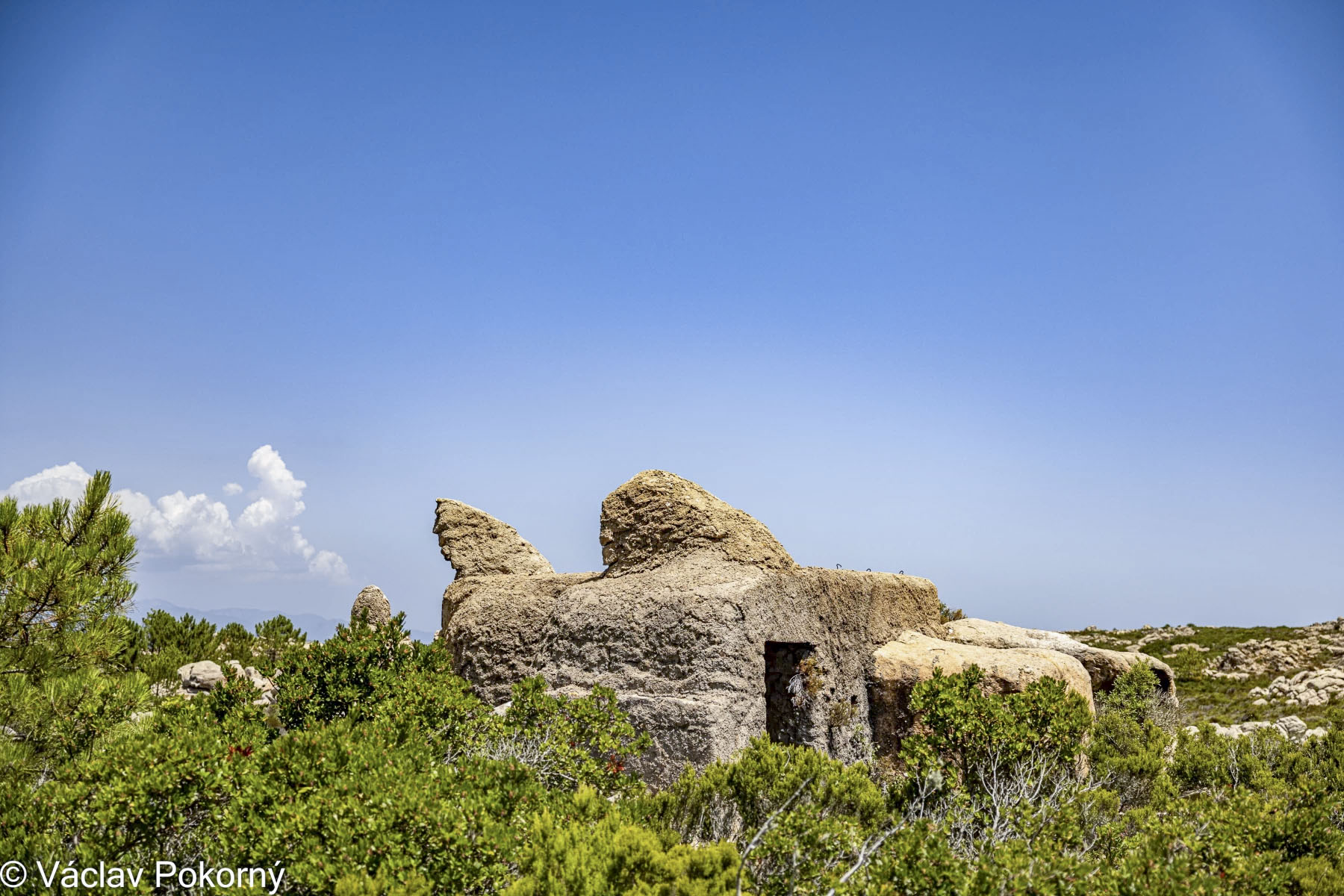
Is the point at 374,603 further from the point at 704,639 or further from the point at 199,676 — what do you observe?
the point at 704,639

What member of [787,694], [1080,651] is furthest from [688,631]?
[1080,651]

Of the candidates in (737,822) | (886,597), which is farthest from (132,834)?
(886,597)

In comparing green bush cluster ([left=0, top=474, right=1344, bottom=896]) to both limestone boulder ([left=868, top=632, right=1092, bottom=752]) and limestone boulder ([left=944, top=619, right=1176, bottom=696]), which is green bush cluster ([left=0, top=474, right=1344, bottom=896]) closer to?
limestone boulder ([left=868, top=632, right=1092, bottom=752])

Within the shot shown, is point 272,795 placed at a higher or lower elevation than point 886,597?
lower

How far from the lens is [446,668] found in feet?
27.5

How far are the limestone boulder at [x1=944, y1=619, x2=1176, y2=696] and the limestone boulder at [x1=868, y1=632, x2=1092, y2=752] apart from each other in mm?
3340

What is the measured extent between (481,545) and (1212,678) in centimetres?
3096

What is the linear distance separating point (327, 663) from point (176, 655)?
6.29 metres

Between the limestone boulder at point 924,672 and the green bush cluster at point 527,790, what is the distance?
0.39 m

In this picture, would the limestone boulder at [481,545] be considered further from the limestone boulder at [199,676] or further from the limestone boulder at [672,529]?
the limestone boulder at [199,676]

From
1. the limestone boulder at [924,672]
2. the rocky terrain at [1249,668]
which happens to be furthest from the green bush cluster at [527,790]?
the rocky terrain at [1249,668]

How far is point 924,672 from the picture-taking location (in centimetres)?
1005

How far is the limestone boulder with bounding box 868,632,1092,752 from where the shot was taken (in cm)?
975

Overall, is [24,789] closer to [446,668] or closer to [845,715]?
[446,668]
